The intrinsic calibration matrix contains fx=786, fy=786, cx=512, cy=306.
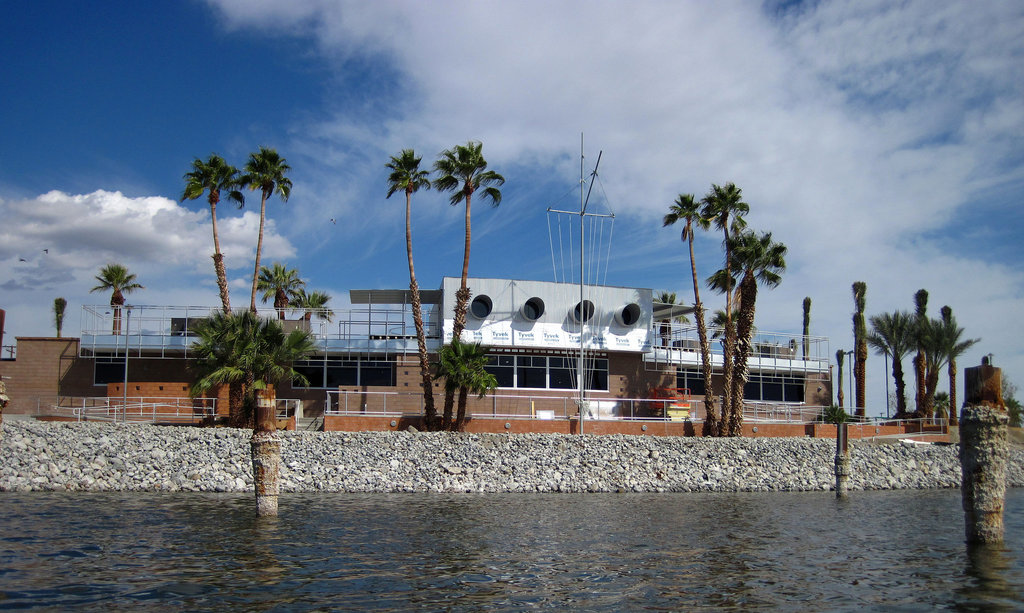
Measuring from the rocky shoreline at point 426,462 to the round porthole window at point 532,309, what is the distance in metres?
8.37

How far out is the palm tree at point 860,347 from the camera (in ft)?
149

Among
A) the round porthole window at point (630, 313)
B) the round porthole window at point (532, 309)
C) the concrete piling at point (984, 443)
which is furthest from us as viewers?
the round porthole window at point (630, 313)

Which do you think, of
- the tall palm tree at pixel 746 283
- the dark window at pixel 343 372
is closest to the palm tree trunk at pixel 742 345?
the tall palm tree at pixel 746 283

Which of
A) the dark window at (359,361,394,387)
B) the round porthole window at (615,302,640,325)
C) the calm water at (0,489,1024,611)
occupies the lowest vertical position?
the calm water at (0,489,1024,611)

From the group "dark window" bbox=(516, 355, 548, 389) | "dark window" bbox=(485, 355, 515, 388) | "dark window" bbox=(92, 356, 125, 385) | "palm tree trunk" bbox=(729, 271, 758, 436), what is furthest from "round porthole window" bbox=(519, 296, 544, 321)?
"dark window" bbox=(92, 356, 125, 385)

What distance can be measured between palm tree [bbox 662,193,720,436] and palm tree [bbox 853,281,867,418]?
1073 centimetres

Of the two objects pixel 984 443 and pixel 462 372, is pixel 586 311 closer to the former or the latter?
pixel 462 372

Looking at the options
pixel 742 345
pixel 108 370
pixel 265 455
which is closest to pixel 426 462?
pixel 265 455

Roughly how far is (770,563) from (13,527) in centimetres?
1580

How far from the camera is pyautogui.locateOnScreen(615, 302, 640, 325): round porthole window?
39844mm

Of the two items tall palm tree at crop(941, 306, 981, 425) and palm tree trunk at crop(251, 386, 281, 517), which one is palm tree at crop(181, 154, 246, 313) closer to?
palm tree trunk at crop(251, 386, 281, 517)

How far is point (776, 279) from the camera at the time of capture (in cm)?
3828

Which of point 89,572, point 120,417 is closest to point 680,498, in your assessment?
point 89,572

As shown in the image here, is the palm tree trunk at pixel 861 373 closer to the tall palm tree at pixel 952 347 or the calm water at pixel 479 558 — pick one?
the tall palm tree at pixel 952 347
